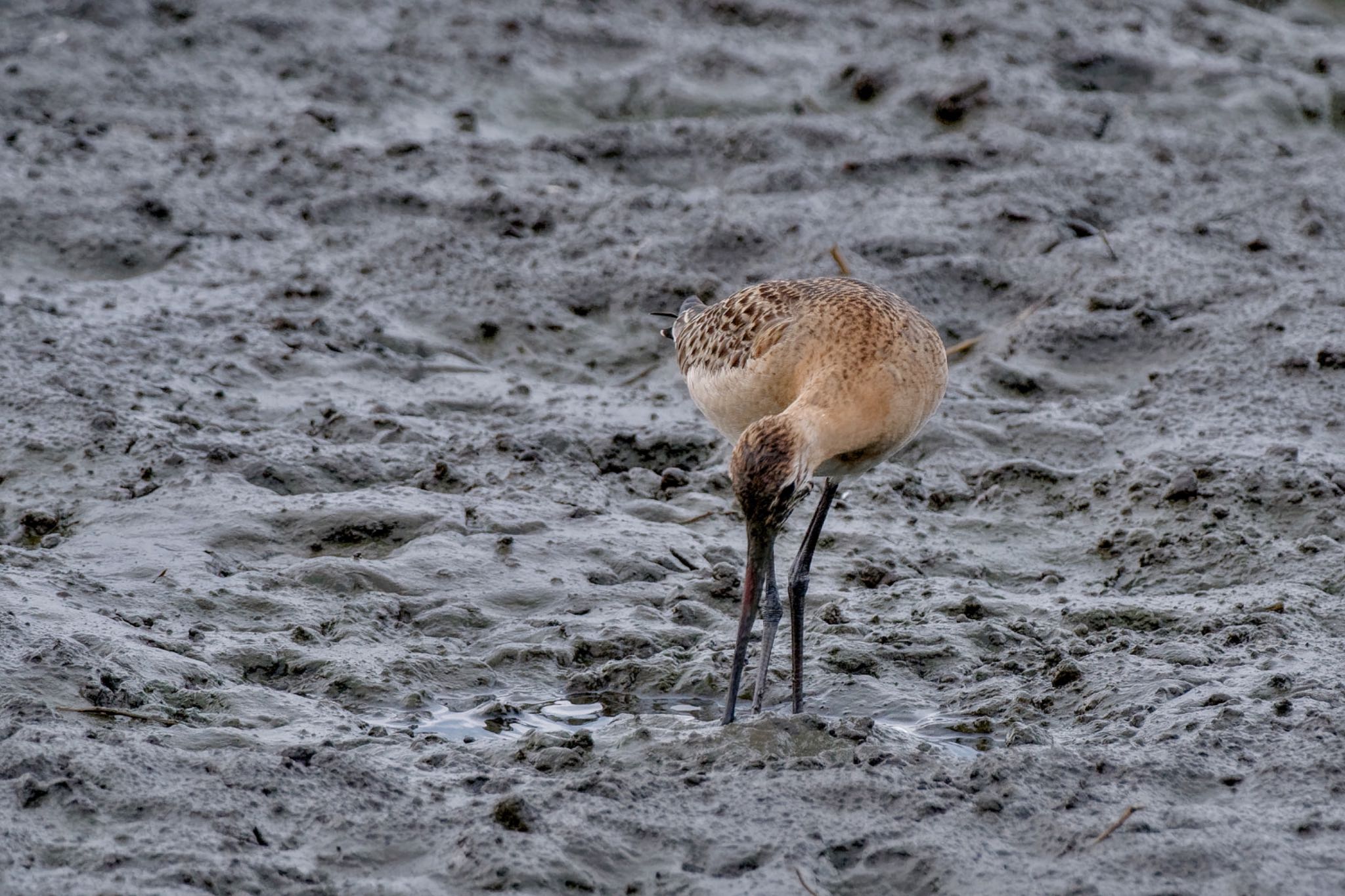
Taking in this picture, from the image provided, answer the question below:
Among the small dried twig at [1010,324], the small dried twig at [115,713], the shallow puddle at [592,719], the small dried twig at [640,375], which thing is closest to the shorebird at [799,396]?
the shallow puddle at [592,719]

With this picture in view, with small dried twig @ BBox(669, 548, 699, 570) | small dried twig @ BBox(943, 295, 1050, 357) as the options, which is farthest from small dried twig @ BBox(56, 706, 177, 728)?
small dried twig @ BBox(943, 295, 1050, 357)

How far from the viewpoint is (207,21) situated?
11.4m

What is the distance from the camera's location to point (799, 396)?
16.6ft

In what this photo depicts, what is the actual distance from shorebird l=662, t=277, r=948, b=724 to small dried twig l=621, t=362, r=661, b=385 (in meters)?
1.93

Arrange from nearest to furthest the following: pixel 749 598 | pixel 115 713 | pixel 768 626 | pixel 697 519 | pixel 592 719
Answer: pixel 115 713
pixel 749 598
pixel 592 719
pixel 768 626
pixel 697 519

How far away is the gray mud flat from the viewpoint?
416cm

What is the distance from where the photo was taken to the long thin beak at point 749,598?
461 cm

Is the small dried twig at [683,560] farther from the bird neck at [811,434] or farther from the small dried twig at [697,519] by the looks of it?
the bird neck at [811,434]

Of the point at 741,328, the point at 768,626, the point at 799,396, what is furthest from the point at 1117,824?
the point at 741,328

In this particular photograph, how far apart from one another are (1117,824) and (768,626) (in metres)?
1.52

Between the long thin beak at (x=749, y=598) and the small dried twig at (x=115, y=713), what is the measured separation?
1.66 metres

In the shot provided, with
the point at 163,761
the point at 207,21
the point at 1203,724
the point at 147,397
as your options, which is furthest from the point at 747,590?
the point at 207,21

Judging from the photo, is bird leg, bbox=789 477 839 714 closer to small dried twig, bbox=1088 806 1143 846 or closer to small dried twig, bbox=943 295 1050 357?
small dried twig, bbox=1088 806 1143 846

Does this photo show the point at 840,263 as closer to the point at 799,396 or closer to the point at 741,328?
the point at 741,328
